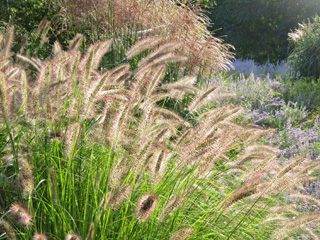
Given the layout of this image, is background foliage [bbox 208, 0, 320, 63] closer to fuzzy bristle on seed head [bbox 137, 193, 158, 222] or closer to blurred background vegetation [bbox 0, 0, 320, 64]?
blurred background vegetation [bbox 0, 0, 320, 64]

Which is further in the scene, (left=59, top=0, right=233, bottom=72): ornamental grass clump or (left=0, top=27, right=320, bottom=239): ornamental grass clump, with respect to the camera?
(left=59, top=0, right=233, bottom=72): ornamental grass clump

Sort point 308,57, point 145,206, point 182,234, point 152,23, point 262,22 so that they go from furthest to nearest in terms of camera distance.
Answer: point 262,22
point 308,57
point 152,23
point 182,234
point 145,206

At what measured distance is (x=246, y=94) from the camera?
6.05 meters

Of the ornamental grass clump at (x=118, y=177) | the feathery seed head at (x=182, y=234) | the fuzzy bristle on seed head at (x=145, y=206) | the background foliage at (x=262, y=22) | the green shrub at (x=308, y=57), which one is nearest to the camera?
the fuzzy bristle on seed head at (x=145, y=206)

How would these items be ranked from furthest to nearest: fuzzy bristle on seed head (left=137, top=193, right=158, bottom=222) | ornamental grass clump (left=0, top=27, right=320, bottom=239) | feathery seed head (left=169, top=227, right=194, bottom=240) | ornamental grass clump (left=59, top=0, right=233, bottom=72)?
ornamental grass clump (left=59, top=0, right=233, bottom=72) < ornamental grass clump (left=0, top=27, right=320, bottom=239) < feathery seed head (left=169, top=227, right=194, bottom=240) < fuzzy bristle on seed head (left=137, top=193, right=158, bottom=222)

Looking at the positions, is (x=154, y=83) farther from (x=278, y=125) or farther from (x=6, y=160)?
(x=278, y=125)

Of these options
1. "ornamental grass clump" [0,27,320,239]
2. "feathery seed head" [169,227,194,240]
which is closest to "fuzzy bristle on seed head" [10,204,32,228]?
"ornamental grass clump" [0,27,320,239]

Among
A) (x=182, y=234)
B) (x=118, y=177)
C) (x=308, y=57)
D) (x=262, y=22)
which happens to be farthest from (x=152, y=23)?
(x=262, y=22)

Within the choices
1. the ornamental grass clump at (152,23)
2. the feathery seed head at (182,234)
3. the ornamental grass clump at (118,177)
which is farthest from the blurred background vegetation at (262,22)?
the feathery seed head at (182,234)

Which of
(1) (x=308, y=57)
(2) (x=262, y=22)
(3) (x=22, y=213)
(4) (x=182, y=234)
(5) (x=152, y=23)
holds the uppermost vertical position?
(2) (x=262, y=22)

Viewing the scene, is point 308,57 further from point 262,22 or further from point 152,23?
point 152,23

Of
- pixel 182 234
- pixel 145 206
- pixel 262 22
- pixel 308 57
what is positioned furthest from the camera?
pixel 262 22

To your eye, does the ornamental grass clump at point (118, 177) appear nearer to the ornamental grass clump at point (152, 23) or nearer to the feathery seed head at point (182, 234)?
the feathery seed head at point (182, 234)

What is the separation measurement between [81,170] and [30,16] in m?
5.74
